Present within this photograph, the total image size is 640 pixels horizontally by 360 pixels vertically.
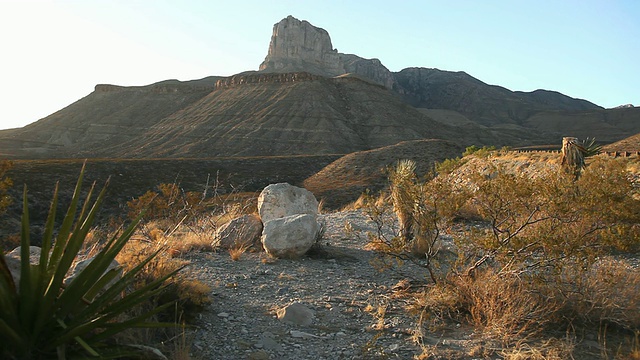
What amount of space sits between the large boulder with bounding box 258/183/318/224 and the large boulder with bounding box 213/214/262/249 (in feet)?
3.07

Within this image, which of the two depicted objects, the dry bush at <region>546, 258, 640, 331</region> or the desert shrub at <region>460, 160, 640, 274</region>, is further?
the desert shrub at <region>460, 160, 640, 274</region>

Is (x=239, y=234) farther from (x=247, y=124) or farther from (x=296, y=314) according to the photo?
(x=247, y=124)

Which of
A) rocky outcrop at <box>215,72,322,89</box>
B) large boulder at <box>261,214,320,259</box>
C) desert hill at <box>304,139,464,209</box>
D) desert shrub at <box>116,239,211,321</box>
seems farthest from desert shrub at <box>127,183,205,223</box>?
rocky outcrop at <box>215,72,322,89</box>

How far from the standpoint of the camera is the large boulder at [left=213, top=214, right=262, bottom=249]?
28.2 feet

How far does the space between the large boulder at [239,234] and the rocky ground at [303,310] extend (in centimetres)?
48

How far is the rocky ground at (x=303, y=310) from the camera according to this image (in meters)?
4.44

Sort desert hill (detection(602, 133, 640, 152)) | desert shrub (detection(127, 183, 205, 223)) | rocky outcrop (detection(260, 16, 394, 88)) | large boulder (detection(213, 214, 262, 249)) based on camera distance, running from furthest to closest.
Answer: rocky outcrop (detection(260, 16, 394, 88)) → desert hill (detection(602, 133, 640, 152)) → desert shrub (detection(127, 183, 205, 223)) → large boulder (detection(213, 214, 262, 249))

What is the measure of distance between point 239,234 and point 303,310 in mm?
3731

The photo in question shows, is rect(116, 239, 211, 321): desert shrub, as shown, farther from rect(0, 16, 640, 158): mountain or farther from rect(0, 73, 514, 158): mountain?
rect(0, 73, 514, 158): mountain

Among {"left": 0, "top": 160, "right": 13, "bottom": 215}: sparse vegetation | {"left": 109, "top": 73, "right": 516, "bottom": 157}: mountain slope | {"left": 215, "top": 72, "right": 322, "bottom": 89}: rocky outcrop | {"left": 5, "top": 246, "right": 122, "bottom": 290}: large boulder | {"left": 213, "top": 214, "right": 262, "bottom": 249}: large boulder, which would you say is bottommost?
{"left": 213, "top": 214, "right": 262, "bottom": 249}: large boulder

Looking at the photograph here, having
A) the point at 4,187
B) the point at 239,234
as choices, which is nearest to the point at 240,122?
the point at 239,234

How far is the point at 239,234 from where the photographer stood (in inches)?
343

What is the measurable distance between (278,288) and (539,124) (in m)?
151

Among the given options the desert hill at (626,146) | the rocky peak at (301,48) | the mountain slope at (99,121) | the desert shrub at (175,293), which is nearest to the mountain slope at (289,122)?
the mountain slope at (99,121)
